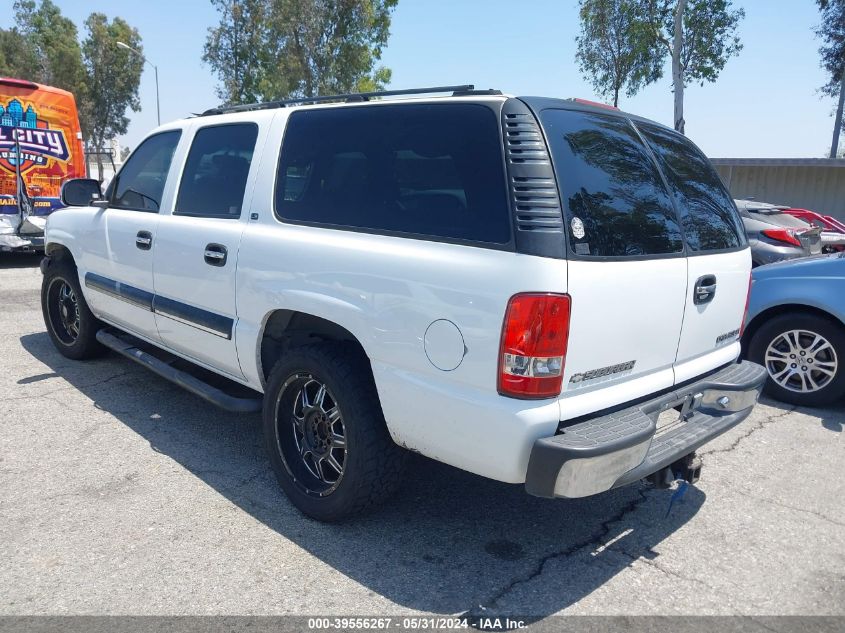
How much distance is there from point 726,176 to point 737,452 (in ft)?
62.3

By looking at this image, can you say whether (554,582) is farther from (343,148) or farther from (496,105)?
(343,148)

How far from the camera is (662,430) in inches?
114

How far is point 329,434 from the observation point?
3084mm

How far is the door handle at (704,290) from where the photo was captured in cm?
295

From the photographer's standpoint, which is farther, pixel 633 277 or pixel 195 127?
pixel 195 127

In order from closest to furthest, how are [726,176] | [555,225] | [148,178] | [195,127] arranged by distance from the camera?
1. [555,225]
2. [195,127]
3. [148,178]
4. [726,176]

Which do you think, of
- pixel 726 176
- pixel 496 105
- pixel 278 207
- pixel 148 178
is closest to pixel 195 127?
pixel 148 178

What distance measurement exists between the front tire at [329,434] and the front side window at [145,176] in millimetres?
1800

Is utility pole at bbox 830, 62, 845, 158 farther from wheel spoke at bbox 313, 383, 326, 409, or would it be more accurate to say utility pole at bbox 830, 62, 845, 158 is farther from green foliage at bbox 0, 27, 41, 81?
green foliage at bbox 0, 27, 41, 81

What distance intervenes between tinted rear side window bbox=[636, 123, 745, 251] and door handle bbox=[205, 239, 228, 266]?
7.21ft

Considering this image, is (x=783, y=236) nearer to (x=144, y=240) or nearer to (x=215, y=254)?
(x=215, y=254)

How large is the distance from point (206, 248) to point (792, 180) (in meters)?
20.6

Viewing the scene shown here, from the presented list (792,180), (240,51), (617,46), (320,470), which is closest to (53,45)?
(240,51)

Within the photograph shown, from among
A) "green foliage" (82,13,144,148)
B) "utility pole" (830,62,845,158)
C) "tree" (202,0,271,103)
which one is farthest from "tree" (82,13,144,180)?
"utility pole" (830,62,845,158)
